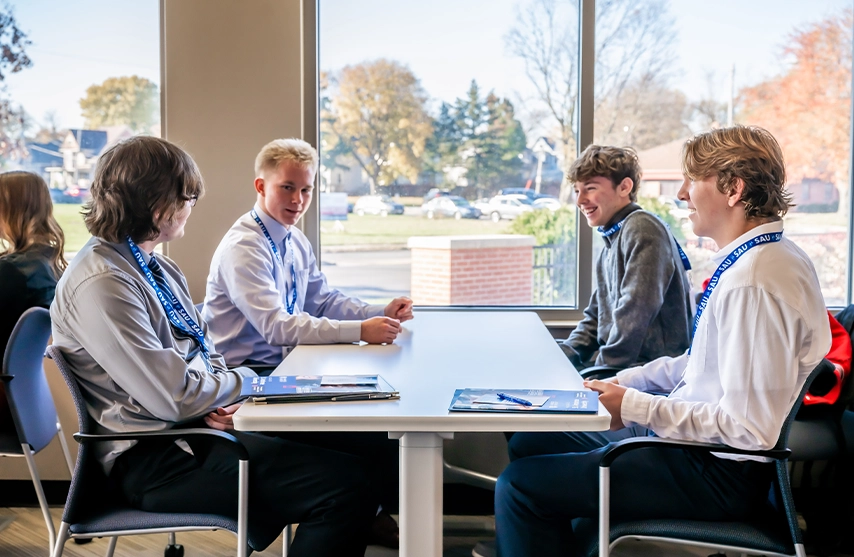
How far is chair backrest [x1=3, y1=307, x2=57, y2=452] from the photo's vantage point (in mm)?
2543

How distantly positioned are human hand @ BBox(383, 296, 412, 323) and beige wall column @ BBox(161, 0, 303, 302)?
100cm

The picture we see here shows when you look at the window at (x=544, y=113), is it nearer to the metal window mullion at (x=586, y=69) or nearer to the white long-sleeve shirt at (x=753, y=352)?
the metal window mullion at (x=586, y=69)

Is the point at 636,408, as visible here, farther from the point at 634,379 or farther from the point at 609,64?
the point at 609,64

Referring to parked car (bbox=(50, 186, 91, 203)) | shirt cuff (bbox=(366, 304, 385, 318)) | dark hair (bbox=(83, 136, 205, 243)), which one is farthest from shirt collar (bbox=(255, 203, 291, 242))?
parked car (bbox=(50, 186, 91, 203))

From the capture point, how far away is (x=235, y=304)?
9.37ft

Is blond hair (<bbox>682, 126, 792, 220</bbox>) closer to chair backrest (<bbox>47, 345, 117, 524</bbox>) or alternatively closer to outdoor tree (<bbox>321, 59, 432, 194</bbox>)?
chair backrest (<bbox>47, 345, 117, 524</bbox>)

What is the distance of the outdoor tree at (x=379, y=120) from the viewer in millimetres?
3738

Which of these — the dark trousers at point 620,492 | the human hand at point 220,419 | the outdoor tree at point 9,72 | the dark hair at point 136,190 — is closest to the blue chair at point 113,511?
the human hand at point 220,419

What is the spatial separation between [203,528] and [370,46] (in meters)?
2.49

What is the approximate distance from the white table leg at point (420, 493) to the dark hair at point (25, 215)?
1.94 meters

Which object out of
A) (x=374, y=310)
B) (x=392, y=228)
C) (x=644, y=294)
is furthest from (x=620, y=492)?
(x=392, y=228)

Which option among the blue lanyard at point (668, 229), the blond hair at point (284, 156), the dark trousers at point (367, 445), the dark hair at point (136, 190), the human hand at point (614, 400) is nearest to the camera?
the human hand at point (614, 400)

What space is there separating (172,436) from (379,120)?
2.19 meters

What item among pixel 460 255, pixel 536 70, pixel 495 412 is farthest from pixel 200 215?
pixel 495 412
